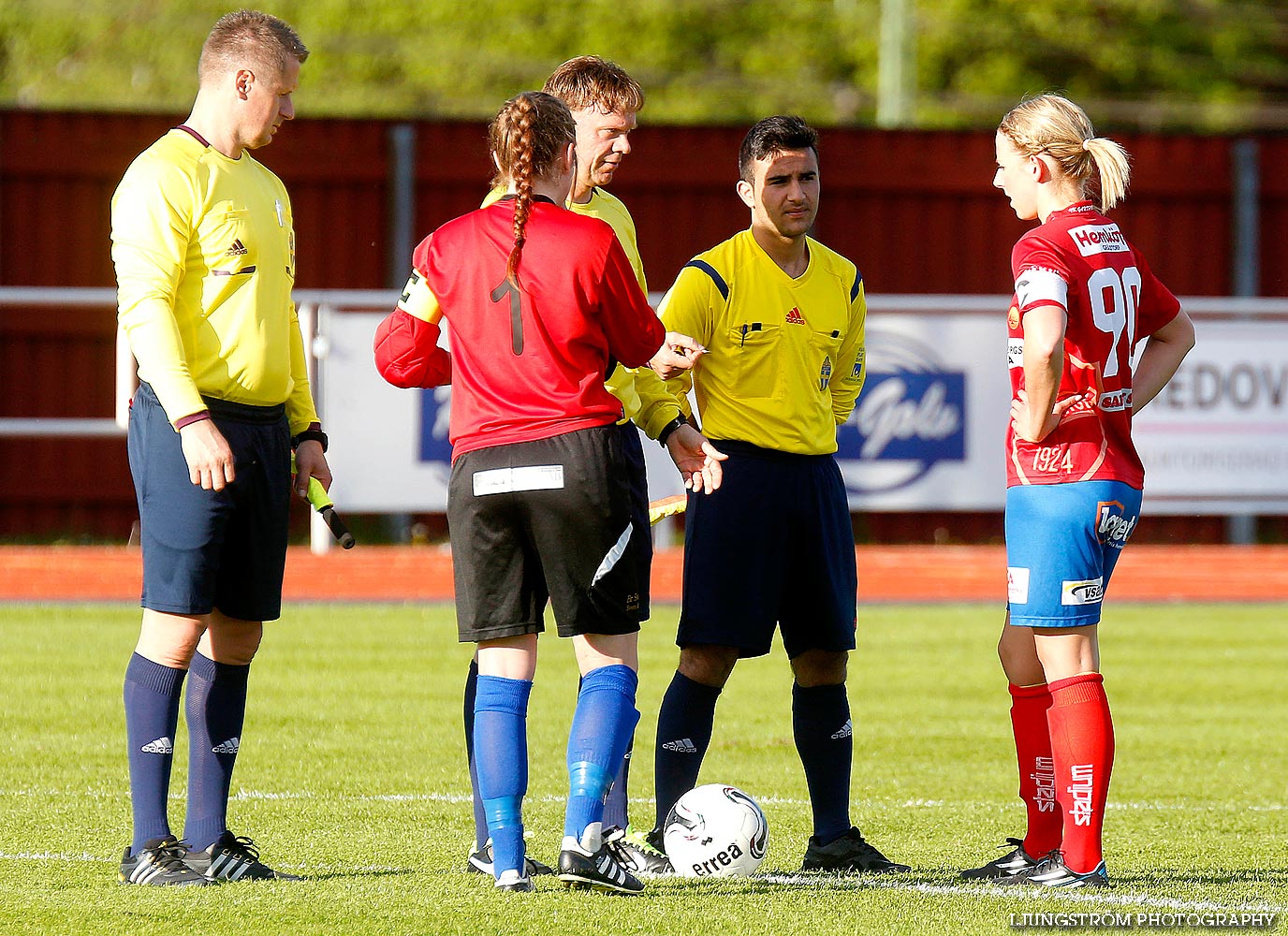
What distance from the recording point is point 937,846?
565 cm

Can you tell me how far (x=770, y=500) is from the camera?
17.7 feet

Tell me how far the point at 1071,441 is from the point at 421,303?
5.78 feet

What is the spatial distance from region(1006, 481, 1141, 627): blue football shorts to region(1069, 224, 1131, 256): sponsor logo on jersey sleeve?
2.05 feet

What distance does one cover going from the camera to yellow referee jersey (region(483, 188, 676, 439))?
16.9 ft

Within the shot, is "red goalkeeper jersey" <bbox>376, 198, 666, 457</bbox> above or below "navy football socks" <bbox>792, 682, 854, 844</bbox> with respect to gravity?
above

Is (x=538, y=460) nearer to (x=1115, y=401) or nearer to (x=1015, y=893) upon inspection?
(x=1115, y=401)

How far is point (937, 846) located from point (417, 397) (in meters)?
9.24

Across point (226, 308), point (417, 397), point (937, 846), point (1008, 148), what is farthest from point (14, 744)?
point (417, 397)

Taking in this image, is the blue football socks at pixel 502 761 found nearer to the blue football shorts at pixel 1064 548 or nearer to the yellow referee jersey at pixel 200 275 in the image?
the yellow referee jersey at pixel 200 275

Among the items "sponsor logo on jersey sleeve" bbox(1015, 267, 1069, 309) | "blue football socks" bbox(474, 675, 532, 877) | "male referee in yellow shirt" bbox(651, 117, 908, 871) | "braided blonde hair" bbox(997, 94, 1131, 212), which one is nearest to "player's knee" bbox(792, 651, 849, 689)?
"male referee in yellow shirt" bbox(651, 117, 908, 871)

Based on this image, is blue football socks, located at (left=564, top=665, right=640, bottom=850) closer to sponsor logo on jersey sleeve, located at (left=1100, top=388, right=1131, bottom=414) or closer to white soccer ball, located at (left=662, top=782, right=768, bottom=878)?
white soccer ball, located at (left=662, top=782, right=768, bottom=878)

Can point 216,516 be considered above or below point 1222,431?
below

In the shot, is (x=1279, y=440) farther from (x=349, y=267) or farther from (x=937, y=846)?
(x=937, y=846)

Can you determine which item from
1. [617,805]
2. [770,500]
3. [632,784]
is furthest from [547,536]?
[632,784]
